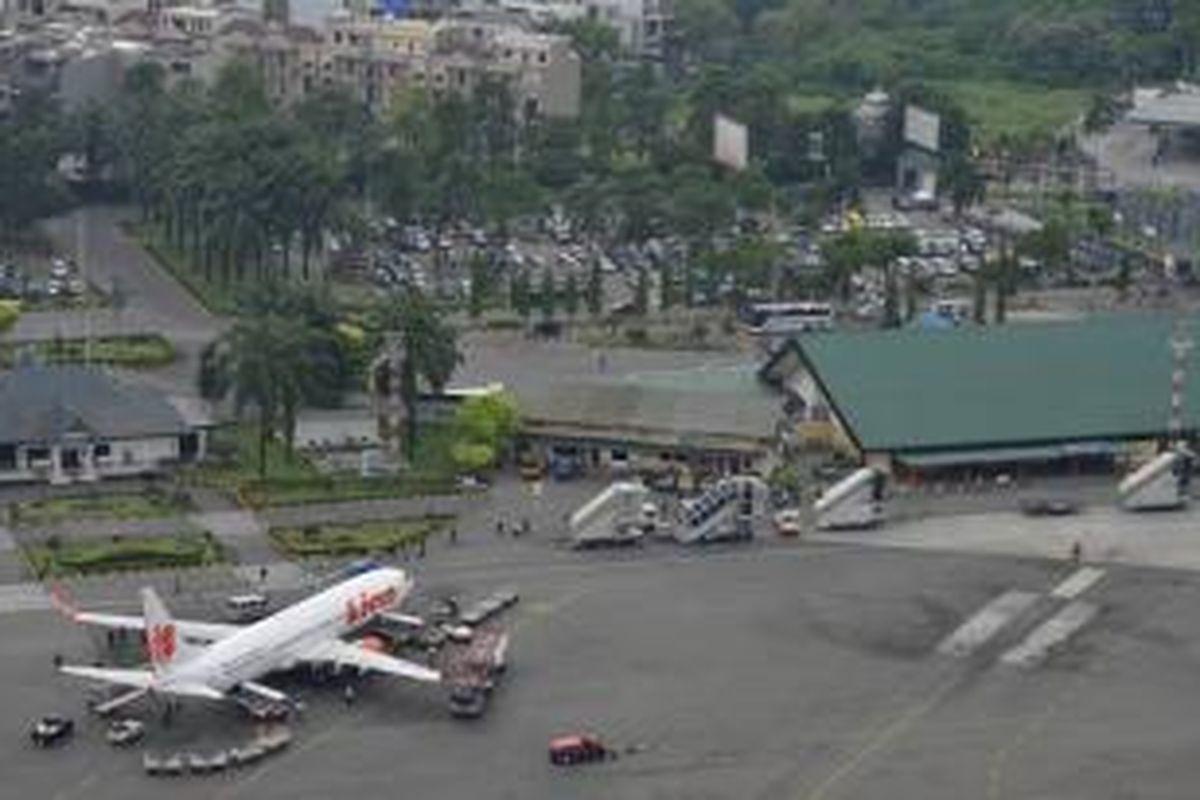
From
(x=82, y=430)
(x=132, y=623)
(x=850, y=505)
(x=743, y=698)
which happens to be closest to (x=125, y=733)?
(x=132, y=623)

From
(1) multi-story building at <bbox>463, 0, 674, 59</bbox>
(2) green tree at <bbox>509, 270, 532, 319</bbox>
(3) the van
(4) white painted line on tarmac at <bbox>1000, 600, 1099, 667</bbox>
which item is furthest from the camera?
(1) multi-story building at <bbox>463, 0, 674, 59</bbox>

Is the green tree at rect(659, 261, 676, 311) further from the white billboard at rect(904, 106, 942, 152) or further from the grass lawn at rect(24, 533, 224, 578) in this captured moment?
the grass lawn at rect(24, 533, 224, 578)

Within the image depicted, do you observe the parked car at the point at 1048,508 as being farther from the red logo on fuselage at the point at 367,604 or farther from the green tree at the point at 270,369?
the green tree at the point at 270,369

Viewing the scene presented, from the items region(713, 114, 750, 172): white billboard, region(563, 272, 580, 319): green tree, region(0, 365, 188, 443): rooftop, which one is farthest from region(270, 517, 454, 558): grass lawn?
region(713, 114, 750, 172): white billboard

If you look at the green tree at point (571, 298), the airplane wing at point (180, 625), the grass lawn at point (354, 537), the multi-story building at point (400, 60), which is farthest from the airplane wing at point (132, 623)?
the multi-story building at point (400, 60)

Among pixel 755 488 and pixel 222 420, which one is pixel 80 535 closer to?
pixel 222 420
